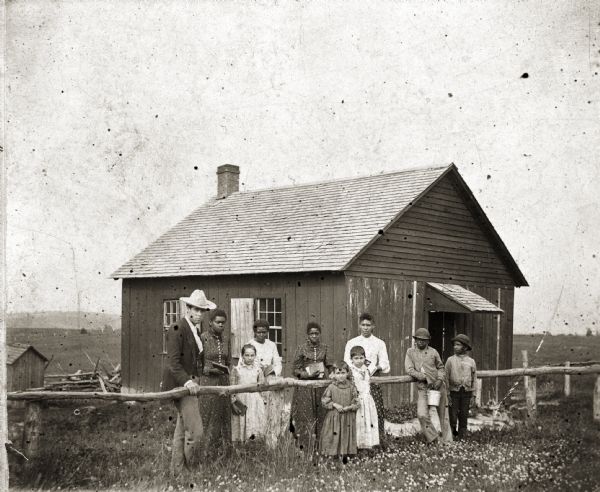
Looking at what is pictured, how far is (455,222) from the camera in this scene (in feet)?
52.0

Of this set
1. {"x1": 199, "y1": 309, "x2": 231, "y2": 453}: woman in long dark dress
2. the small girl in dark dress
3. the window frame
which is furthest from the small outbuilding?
the window frame

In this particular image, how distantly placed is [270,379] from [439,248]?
8207 millimetres

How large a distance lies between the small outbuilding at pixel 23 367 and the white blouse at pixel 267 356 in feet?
9.93

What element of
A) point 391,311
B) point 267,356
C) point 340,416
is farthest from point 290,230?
point 340,416

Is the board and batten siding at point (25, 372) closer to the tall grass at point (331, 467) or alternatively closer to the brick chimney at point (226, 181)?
the tall grass at point (331, 467)

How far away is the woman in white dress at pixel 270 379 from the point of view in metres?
8.59

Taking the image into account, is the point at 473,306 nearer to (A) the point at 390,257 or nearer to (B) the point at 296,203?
(A) the point at 390,257

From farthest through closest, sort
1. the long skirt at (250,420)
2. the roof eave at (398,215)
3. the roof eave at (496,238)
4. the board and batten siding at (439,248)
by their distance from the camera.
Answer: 1. the roof eave at (496,238)
2. the board and batten siding at (439,248)
3. the roof eave at (398,215)
4. the long skirt at (250,420)

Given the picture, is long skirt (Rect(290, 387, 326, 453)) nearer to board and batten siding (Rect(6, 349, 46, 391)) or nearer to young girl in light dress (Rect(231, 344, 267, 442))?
young girl in light dress (Rect(231, 344, 267, 442))

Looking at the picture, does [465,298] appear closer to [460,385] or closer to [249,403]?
[460,385]

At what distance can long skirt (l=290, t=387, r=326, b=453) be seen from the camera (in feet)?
28.8

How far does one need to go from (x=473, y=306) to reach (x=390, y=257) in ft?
6.84

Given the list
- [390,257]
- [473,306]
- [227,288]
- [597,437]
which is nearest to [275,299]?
[227,288]

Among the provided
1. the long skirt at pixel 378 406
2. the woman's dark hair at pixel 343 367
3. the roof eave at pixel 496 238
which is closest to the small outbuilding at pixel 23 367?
the woman's dark hair at pixel 343 367
